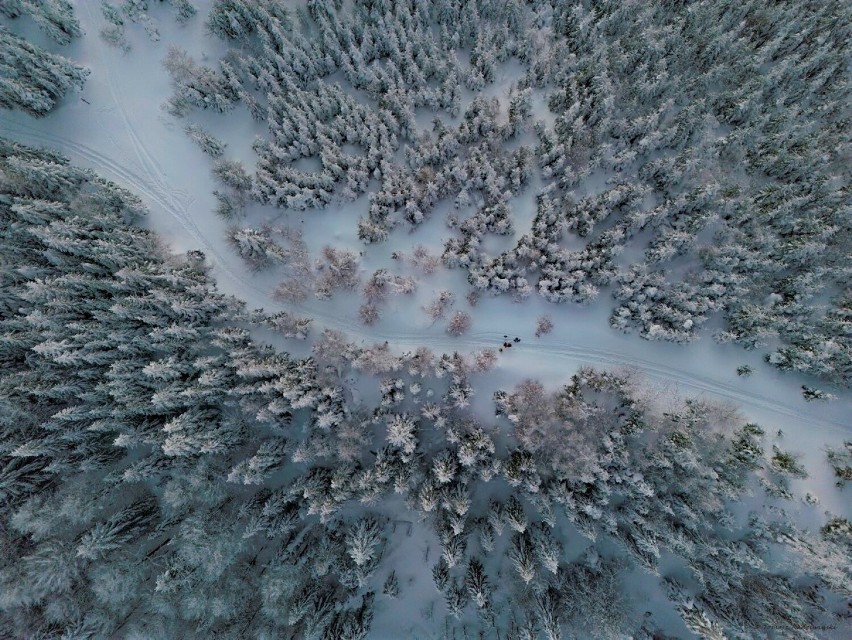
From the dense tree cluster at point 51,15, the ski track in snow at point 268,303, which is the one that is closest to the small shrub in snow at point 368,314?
the ski track in snow at point 268,303

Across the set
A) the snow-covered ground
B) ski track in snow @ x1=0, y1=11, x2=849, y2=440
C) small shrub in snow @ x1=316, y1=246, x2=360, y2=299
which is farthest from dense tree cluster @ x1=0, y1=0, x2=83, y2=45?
small shrub in snow @ x1=316, y1=246, x2=360, y2=299

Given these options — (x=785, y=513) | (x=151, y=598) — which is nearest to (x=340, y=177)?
(x=151, y=598)

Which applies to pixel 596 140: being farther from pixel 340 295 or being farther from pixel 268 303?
pixel 268 303

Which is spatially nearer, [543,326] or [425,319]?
[543,326]

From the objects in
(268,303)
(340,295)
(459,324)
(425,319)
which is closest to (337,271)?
(340,295)

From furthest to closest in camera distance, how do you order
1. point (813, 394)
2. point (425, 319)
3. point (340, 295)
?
point (340, 295)
point (425, 319)
point (813, 394)

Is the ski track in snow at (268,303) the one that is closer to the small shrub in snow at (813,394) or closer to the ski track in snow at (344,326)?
the ski track in snow at (344,326)

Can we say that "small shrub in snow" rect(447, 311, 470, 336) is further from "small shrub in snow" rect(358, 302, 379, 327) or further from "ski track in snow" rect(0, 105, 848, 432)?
"small shrub in snow" rect(358, 302, 379, 327)
